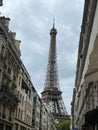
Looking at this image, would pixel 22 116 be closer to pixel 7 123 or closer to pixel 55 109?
pixel 7 123

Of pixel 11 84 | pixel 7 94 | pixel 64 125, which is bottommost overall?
pixel 7 94

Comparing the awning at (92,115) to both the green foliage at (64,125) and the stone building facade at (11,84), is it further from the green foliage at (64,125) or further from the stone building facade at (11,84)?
the green foliage at (64,125)

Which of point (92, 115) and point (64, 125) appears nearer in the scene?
point (92, 115)

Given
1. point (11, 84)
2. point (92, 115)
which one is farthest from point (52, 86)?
point (92, 115)

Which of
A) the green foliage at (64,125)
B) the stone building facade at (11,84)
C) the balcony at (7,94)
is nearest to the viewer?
the balcony at (7,94)

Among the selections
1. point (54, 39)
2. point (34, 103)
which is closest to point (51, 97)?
point (54, 39)

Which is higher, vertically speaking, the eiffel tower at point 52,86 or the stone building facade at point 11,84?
the eiffel tower at point 52,86

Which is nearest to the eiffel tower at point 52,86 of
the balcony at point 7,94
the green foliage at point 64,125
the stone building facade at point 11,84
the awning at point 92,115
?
the green foliage at point 64,125

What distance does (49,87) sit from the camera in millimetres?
163125

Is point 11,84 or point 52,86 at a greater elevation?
point 52,86

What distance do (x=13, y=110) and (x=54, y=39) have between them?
11315 cm

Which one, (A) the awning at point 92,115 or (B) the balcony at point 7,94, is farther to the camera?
(B) the balcony at point 7,94

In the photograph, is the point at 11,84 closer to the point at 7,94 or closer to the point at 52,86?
the point at 7,94

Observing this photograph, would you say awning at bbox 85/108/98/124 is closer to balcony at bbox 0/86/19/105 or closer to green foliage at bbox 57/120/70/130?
balcony at bbox 0/86/19/105
